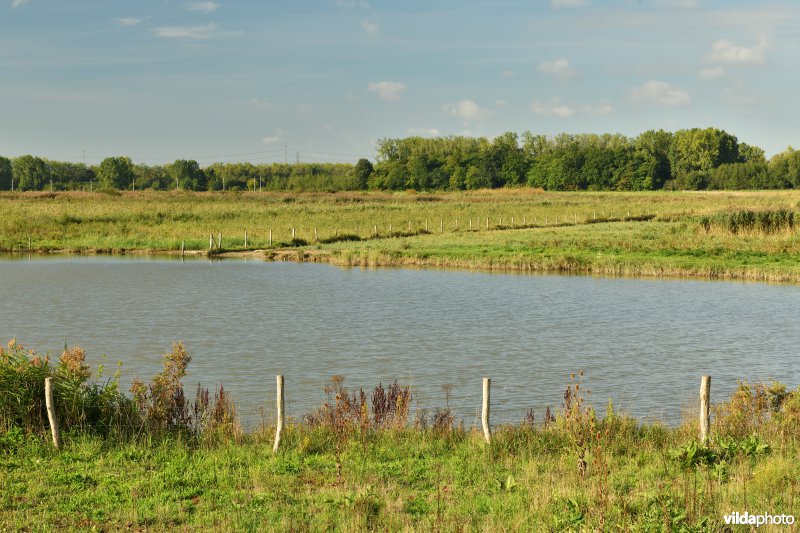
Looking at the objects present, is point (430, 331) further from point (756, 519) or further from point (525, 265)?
point (525, 265)

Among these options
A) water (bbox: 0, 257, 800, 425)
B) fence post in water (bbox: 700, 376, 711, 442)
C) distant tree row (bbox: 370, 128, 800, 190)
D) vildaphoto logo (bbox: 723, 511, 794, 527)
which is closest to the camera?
vildaphoto logo (bbox: 723, 511, 794, 527)

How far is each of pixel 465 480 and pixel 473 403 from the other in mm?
7342

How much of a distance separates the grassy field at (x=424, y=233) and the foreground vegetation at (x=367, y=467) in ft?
115

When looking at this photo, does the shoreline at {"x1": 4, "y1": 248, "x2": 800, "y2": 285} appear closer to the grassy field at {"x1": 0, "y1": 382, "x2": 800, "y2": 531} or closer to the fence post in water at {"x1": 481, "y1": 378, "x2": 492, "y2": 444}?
the grassy field at {"x1": 0, "y1": 382, "x2": 800, "y2": 531}

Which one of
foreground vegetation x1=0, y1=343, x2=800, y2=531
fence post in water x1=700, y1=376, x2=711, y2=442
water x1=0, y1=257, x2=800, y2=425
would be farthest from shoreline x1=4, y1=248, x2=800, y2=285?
fence post in water x1=700, y1=376, x2=711, y2=442

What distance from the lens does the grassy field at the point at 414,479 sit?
1041cm

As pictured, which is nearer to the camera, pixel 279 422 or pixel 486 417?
pixel 279 422

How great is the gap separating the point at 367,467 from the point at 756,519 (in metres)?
5.59

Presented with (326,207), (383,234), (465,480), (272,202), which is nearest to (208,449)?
(465,480)

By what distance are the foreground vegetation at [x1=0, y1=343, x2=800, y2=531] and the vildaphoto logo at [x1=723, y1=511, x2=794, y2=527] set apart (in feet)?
0.52

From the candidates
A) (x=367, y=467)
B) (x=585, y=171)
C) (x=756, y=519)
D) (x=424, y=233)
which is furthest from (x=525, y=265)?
(x=585, y=171)

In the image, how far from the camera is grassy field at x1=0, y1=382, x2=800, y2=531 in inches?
410

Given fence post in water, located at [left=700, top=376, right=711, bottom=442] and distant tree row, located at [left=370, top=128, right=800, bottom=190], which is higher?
distant tree row, located at [left=370, top=128, right=800, bottom=190]

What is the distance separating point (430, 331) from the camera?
31.0 metres
